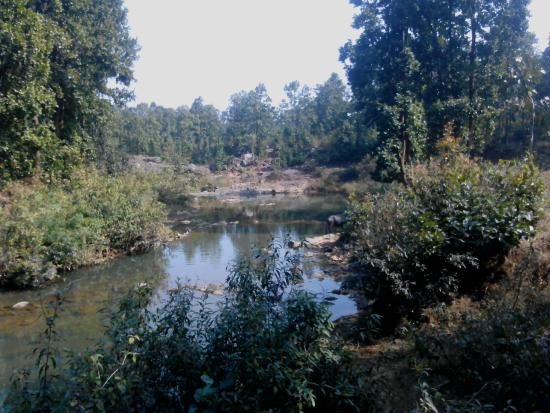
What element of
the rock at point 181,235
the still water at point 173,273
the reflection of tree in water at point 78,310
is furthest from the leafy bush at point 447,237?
the rock at point 181,235

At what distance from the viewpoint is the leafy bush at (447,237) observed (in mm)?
7836

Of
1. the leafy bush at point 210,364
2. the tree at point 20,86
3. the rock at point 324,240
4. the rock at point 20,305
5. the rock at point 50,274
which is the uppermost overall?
the tree at point 20,86

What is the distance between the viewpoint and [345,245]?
16.9 metres

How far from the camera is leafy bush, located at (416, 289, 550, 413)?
4.07 m

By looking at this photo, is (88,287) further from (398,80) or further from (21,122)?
(398,80)

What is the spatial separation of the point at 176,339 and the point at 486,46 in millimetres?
23100

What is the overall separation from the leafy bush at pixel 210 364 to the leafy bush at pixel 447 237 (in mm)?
3646

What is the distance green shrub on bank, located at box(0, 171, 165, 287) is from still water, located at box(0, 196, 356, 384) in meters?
0.54

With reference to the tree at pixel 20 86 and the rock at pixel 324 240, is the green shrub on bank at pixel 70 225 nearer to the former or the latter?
the tree at pixel 20 86

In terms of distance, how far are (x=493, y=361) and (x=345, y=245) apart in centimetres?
1188

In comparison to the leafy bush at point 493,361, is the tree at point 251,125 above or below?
above

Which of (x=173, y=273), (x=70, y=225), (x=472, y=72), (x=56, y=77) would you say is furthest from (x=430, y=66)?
(x=70, y=225)

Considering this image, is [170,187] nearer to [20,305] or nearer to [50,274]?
[50,274]

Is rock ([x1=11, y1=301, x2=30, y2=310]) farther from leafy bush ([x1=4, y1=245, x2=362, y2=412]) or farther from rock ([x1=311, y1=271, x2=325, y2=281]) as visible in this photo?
leafy bush ([x1=4, y1=245, x2=362, y2=412])
